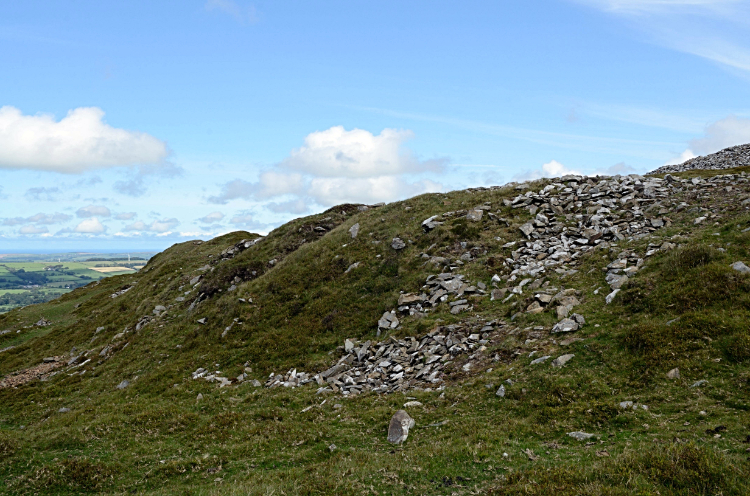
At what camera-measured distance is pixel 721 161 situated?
6844 centimetres

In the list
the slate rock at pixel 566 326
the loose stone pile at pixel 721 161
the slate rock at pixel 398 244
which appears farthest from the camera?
the loose stone pile at pixel 721 161

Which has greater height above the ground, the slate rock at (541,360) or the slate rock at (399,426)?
the slate rock at (541,360)

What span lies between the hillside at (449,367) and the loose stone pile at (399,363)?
124mm

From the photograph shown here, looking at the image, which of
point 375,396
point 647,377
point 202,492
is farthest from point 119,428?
point 647,377

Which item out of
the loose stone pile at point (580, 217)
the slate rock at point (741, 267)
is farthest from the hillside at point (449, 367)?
the slate rock at point (741, 267)

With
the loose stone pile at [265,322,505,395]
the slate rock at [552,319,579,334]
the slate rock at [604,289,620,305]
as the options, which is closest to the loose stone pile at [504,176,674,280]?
the slate rock at [604,289,620,305]

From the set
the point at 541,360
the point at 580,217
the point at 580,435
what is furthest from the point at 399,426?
the point at 580,217

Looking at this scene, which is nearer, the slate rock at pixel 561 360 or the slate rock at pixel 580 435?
the slate rock at pixel 580 435

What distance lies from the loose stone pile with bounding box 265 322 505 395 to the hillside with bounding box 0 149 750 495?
0.12 m

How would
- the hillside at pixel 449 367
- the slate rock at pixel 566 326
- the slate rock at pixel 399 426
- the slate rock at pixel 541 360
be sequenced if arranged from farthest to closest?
the slate rock at pixel 566 326, the slate rock at pixel 541 360, the slate rock at pixel 399 426, the hillside at pixel 449 367

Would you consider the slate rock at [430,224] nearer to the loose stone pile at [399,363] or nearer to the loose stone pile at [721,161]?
the loose stone pile at [399,363]

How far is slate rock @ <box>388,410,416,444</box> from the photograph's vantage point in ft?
46.4

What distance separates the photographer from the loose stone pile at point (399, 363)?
19.4m

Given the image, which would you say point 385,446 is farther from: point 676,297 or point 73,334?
point 73,334
